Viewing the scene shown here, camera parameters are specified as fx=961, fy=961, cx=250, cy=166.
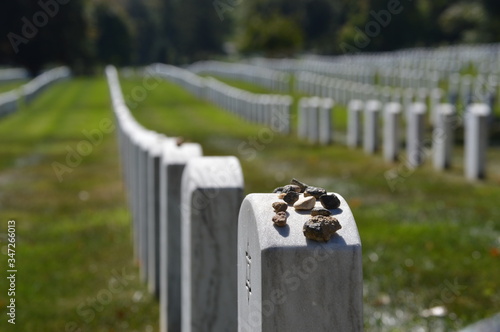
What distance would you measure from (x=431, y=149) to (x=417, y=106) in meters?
1.14

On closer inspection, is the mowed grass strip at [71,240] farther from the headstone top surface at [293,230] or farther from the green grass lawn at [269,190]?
the headstone top surface at [293,230]

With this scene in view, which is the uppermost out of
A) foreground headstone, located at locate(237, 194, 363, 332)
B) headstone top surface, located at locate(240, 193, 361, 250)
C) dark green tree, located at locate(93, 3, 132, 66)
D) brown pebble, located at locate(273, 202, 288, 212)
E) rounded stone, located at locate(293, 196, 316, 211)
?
brown pebble, located at locate(273, 202, 288, 212)

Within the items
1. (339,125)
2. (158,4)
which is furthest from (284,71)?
(158,4)

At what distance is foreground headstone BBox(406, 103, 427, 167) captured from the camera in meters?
15.4

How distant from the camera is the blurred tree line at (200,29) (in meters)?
56.3

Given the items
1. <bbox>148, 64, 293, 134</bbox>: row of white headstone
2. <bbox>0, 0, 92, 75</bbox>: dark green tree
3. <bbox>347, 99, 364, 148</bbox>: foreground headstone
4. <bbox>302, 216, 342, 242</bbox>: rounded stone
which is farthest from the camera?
<bbox>0, 0, 92, 75</bbox>: dark green tree

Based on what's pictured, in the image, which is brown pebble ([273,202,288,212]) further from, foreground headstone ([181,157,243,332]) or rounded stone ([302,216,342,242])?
foreground headstone ([181,157,243,332])

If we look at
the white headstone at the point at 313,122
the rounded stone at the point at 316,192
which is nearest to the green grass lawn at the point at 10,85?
the white headstone at the point at 313,122

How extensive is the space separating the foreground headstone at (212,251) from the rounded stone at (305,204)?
1.60 meters

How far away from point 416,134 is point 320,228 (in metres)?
12.7

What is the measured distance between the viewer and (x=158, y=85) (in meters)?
54.6

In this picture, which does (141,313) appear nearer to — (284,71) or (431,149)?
(431,149)

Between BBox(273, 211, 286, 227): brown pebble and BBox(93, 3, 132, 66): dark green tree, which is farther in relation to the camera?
BBox(93, 3, 132, 66): dark green tree

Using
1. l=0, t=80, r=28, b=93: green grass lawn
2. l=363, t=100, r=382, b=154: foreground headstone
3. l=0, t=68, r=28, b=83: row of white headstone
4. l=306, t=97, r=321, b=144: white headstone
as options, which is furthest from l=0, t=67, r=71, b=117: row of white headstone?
l=363, t=100, r=382, b=154: foreground headstone
